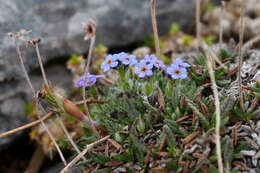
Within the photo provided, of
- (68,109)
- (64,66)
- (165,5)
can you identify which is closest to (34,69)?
(64,66)

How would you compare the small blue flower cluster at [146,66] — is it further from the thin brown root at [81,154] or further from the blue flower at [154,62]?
the thin brown root at [81,154]

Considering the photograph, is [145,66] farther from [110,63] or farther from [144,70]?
[110,63]

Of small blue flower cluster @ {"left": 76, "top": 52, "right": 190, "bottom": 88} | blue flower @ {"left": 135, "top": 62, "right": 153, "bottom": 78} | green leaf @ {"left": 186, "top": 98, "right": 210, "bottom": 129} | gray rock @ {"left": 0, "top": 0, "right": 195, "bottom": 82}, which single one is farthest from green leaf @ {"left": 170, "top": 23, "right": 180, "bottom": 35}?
green leaf @ {"left": 186, "top": 98, "right": 210, "bottom": 129}

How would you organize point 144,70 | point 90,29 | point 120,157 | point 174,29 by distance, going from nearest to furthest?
point 90,29 → point 120,157 → point 144,70 → point 174,29

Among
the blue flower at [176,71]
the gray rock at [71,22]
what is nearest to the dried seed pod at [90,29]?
the blue flower at [176,71]

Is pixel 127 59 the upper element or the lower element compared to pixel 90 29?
lower

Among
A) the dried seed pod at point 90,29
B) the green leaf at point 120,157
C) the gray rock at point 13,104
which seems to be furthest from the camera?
the gray rock at point 13,104

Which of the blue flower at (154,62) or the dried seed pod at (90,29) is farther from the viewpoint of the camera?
the blue flower at (154,62)

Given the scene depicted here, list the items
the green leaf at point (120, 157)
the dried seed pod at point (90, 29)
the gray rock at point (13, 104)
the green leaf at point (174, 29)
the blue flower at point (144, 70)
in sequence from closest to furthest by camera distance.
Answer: the dried seed pod at point (90, 29)
the green leaf at point (120, 157)
the blue flower at point (144, 70)
the gray rock at point (13, 104)
the green leaf at point (174, 29)

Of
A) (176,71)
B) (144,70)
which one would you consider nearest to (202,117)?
(176,71)

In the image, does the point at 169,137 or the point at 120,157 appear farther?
the point at 120,157
